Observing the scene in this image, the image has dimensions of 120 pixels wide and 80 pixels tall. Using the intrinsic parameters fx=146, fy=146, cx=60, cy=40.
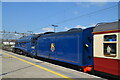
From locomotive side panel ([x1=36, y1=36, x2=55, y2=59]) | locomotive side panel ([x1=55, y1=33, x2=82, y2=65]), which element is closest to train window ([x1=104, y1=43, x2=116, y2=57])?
locomotive side panel ([x1=55, y1=33, x2=82, y2=65])

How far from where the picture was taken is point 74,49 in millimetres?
9305

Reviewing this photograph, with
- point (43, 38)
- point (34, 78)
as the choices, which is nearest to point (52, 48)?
point (43, 38)

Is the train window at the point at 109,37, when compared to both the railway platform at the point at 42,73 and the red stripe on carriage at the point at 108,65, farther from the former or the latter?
the railway platform at the point at 42,73

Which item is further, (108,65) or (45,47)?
(45,47)

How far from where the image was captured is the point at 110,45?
22.1ft

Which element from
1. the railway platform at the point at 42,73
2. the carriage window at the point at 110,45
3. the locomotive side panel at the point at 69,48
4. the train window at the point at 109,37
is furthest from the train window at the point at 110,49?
the locomotive side panel at the point at 69,48

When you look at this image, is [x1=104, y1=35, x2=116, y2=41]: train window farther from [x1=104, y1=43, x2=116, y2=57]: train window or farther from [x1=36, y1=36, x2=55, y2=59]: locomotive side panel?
[x1=36, y1=36, x2=55, y2=59]: locomotive side panel

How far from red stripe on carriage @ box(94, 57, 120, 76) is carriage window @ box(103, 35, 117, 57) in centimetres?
29

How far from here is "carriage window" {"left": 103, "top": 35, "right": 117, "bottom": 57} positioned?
6.57 meters

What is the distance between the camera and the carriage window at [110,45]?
6.57m

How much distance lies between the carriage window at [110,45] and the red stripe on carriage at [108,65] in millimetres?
291

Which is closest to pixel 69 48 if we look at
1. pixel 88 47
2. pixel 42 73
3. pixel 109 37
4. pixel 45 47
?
pixel 88 47

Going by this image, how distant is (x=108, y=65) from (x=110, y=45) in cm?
92

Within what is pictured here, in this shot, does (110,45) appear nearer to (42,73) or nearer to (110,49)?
(110,49)
